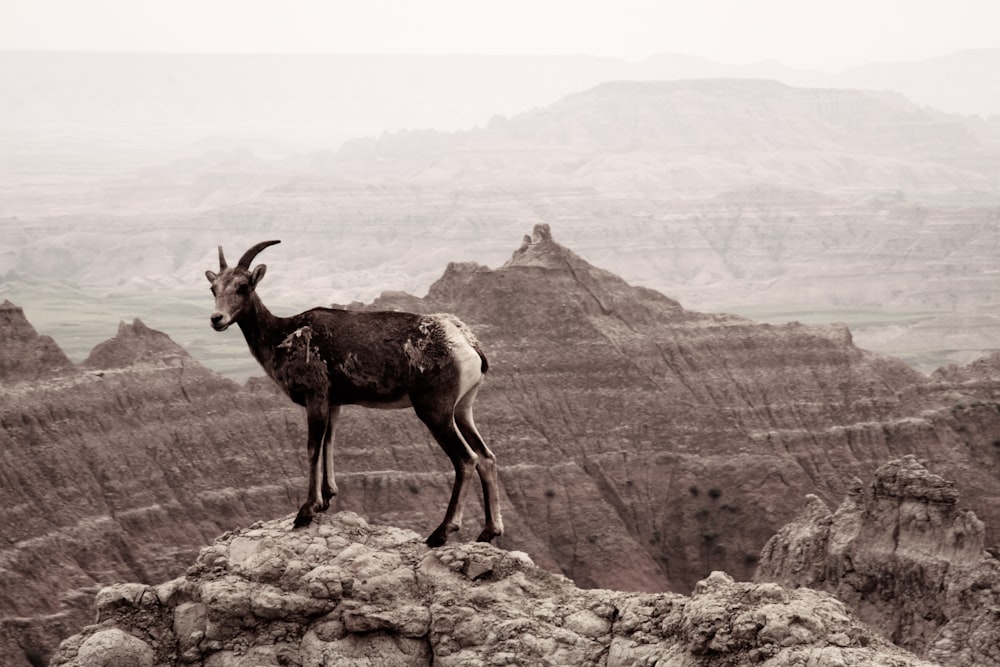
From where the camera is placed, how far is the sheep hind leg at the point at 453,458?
20625 mm

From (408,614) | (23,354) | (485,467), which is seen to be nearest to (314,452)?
(485,467)

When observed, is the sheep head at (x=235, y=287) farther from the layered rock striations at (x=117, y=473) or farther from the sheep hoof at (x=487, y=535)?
the layered rock striations at (x=117, y=473)

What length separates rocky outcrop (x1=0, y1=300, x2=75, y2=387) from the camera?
62.0 meters

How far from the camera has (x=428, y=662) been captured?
1941 centimetres

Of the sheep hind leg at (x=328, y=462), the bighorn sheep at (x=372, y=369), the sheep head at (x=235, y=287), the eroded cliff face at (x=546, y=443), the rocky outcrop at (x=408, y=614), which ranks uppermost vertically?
the sheep head at (x=235, y=287)

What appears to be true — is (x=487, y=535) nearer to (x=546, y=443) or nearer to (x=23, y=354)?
(x=23, y=354)

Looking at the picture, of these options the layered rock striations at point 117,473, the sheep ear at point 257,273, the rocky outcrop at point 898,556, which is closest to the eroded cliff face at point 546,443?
the layered rock striations at point 117,473

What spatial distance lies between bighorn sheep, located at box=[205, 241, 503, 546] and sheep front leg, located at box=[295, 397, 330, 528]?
0.5 inches

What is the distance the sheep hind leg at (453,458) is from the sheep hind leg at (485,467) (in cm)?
18

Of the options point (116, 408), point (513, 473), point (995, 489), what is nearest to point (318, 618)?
point (116, 408)

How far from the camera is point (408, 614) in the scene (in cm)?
1944

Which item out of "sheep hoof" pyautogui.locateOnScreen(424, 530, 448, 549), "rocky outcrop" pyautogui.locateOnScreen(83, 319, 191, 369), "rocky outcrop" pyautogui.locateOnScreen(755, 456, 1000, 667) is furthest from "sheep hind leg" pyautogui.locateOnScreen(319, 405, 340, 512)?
"rocky outcrop" pyautogui.locateOnScreen(83, 319, 191, 369)

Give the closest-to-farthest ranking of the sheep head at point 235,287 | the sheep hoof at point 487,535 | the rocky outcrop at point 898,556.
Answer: the sheep hoof at point 487,535 < the sheep head at point 235,287 < the rocky outcrop at point 898,556

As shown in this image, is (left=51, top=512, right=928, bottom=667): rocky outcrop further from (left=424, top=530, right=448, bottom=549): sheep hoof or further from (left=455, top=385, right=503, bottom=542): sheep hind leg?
(left=455, top=385, right=503, bottom=542): sheep hind leg
